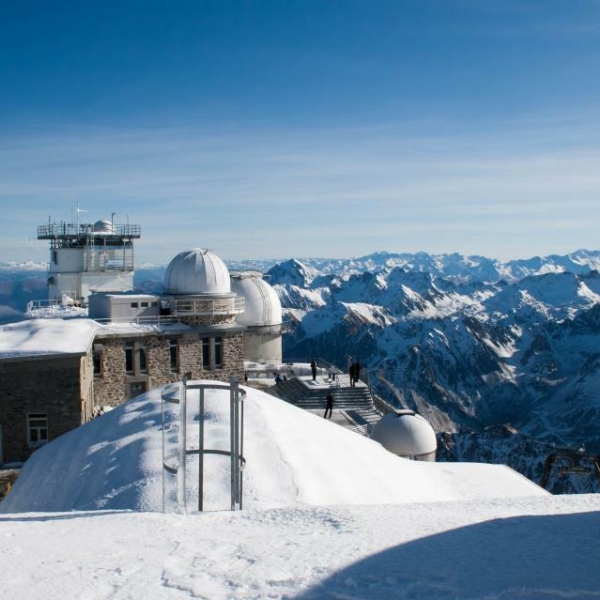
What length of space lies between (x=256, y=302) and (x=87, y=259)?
20505 mm

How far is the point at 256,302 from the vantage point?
40.4 m

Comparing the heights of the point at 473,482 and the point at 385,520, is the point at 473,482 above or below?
below

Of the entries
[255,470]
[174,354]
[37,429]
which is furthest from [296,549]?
[174,354]

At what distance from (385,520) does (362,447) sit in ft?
27.5

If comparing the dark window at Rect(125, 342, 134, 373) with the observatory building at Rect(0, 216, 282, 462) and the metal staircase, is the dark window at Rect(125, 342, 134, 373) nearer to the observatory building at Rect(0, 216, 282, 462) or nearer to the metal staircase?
the observatory building at Rect(0, 216, 282, 462)

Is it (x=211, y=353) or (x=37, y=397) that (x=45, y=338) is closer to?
(x=37, y=397)

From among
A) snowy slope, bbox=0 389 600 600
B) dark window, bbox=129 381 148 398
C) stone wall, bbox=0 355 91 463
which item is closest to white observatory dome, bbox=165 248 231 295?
dark window, bbox=129 381 148 398

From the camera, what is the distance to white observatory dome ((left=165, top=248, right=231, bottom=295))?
33.0 meters

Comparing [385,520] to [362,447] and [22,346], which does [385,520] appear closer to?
[362,447]

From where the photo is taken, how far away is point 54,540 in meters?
7.16

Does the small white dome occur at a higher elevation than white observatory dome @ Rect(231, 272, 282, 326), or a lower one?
higher

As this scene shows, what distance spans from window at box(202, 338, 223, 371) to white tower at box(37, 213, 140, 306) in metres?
24.4

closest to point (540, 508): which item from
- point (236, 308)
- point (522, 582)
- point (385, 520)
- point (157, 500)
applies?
point (385, 520)

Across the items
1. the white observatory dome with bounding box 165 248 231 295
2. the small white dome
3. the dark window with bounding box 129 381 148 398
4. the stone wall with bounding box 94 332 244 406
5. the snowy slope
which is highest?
the small white dome
